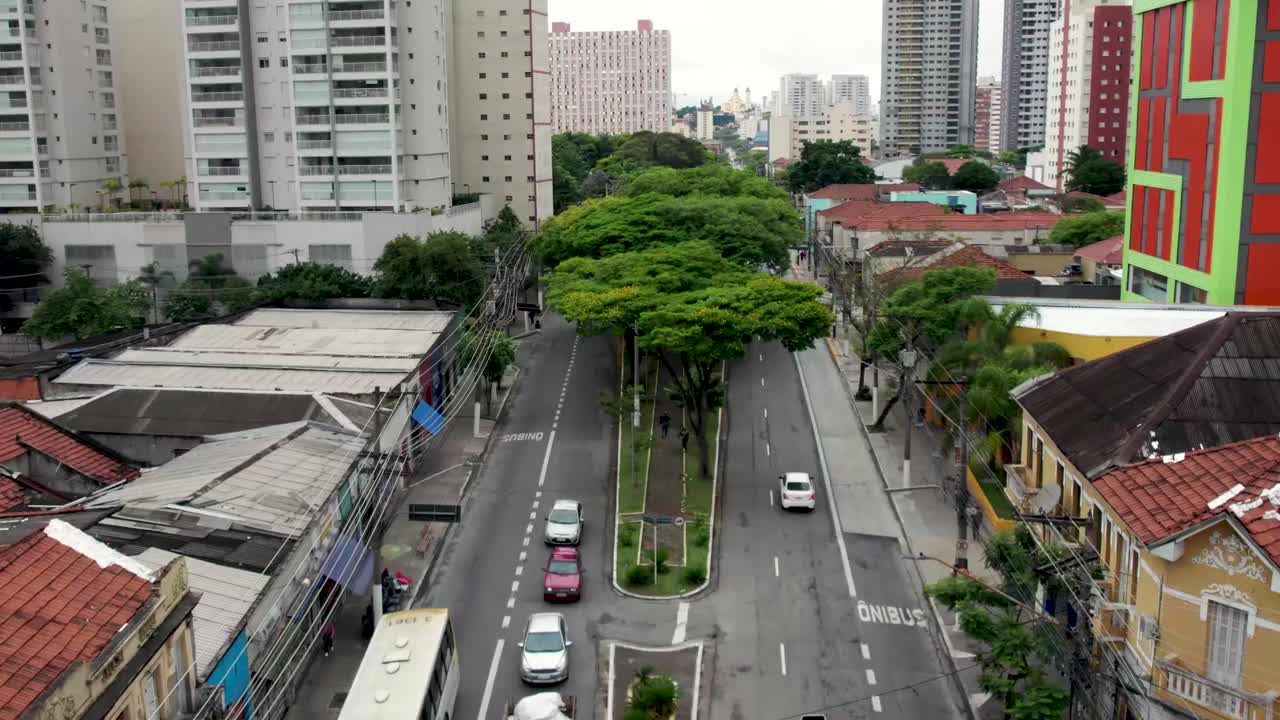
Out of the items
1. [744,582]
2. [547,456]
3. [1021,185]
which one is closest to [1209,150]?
[744,582]

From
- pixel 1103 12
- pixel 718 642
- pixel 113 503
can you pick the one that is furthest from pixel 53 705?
pixel 1103 12

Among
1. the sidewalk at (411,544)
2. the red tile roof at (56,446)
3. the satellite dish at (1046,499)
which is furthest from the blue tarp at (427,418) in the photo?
the satellite dish at (1046,499)

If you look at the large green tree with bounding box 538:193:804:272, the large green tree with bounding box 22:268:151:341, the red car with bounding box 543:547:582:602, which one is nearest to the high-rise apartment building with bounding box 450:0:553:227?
the large green tree with bounding box 538:193:804:272

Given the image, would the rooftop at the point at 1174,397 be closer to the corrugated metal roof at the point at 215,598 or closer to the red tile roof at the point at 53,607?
the corrugated metal roof at the point at 215,598

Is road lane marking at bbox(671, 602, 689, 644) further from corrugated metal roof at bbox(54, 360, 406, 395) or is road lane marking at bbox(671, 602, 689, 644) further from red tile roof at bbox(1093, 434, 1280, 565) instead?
corrugated metal roof at bbox(54, 360, 406, 395)

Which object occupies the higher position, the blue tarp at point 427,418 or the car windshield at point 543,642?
the blue tarp at point 427,418

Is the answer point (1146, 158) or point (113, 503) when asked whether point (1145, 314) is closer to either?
point (1146, 158)

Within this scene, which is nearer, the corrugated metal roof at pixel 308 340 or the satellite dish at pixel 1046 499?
the satellite dish at pixel 1046 499

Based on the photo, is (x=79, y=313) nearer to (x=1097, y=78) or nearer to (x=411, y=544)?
(x=411, y=544)
